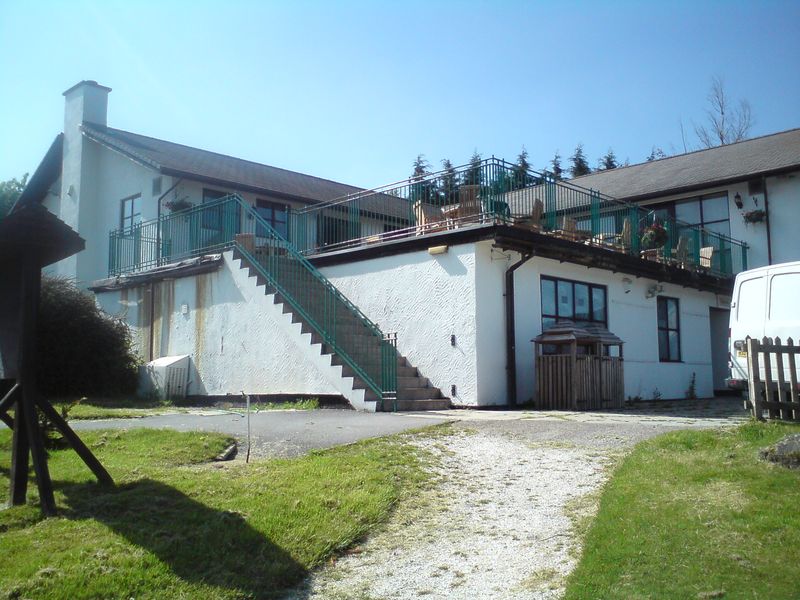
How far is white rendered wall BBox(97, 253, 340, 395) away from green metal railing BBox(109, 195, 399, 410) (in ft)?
1.54

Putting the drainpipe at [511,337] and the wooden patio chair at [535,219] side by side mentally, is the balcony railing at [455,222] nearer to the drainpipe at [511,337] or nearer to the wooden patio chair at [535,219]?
the wooden patio chair at [535,219]

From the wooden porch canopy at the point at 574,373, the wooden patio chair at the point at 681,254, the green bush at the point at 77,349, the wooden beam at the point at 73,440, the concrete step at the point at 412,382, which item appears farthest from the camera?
the wooden patio chair at the point at 681,254

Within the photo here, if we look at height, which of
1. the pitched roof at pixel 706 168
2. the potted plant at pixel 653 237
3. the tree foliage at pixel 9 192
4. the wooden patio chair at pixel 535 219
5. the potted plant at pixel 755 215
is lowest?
the wooden patio chair at pixel 535 219

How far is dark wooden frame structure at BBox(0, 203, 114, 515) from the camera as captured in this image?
6215mm

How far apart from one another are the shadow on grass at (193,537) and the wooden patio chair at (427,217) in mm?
10052

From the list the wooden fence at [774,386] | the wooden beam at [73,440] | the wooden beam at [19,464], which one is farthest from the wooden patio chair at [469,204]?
the wooden beam at [19,464]

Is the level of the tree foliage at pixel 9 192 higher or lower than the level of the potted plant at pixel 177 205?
higher

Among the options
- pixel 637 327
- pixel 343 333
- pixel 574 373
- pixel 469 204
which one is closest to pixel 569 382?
pixel 574 373

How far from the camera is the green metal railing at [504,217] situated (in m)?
14.9

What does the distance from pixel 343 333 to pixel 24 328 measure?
9.41 m

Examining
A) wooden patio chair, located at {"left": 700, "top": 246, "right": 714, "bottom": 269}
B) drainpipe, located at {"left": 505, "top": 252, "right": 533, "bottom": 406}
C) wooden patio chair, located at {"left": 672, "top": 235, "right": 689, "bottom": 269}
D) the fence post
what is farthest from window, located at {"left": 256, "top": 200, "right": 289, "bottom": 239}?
the fence post

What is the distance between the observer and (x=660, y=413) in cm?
1405

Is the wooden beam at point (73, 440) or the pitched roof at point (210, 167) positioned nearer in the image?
the wooden beam at point (73, 440)

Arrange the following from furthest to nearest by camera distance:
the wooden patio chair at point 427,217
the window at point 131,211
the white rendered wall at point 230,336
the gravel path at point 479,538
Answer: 1. the window at point 131,211
2. the wooden patio chair at point 427,217
3. the white rendered wall at point 230,336
4. the gravel path at point 479,538
